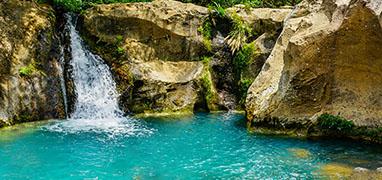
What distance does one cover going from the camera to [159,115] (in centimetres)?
1783

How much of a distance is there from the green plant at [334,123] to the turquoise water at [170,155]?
56 centimetres

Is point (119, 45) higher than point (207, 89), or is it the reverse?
point (119, 45)

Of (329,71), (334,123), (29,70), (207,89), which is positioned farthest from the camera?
(207,89)

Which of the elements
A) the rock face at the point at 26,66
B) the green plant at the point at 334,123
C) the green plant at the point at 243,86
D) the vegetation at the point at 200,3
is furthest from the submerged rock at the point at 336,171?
the vegetation at the point at 200,3

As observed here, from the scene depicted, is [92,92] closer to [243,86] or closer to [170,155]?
[243,86]

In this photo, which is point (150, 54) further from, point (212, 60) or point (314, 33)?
point (314, 33)

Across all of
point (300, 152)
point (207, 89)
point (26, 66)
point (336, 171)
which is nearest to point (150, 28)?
point (207, 89)

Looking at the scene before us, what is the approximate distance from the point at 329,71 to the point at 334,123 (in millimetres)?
1586

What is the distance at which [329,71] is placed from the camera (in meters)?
13.9

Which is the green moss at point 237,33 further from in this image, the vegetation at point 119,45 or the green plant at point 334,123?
the green plant at point 334,123

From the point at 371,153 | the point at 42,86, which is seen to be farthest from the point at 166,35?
the point at 371,153

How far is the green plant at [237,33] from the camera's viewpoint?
19.5m

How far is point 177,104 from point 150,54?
249 centimetres

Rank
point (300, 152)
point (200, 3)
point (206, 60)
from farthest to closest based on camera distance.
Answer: point (200, 3), point (206, 60), point (300, 152)
